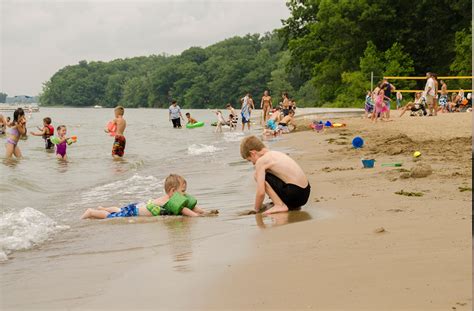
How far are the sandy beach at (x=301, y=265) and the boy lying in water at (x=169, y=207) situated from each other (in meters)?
0.42

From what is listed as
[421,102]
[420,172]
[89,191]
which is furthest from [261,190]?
[421,102]

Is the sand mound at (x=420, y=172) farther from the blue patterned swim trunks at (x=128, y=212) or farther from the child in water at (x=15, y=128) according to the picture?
the child in water at (x=15, y=128)

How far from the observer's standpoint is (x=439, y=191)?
7.17 metres

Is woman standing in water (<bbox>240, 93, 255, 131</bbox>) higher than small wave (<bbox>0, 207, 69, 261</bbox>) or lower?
higher

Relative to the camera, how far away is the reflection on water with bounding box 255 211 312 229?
6437 millimetres

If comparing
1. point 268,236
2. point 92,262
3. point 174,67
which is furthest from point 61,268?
point 174,67

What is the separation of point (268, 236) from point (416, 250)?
151 centimetres

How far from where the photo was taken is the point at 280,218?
22.2 ft

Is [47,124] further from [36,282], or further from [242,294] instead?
[242,294]

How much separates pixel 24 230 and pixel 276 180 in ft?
9.29

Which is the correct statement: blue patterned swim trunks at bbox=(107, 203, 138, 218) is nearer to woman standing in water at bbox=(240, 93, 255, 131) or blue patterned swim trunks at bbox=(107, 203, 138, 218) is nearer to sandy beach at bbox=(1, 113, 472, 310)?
sandy beach at bbox=(1, 113, 472, 310)

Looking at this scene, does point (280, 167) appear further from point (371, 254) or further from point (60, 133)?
point (60, 133)

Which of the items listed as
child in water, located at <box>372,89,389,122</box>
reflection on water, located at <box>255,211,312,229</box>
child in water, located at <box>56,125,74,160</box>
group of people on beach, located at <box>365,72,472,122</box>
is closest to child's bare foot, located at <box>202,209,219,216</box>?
reflection on water, located at <box>255,211,312,229</box>

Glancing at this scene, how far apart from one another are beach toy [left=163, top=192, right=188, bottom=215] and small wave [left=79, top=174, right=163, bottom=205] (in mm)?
2248
